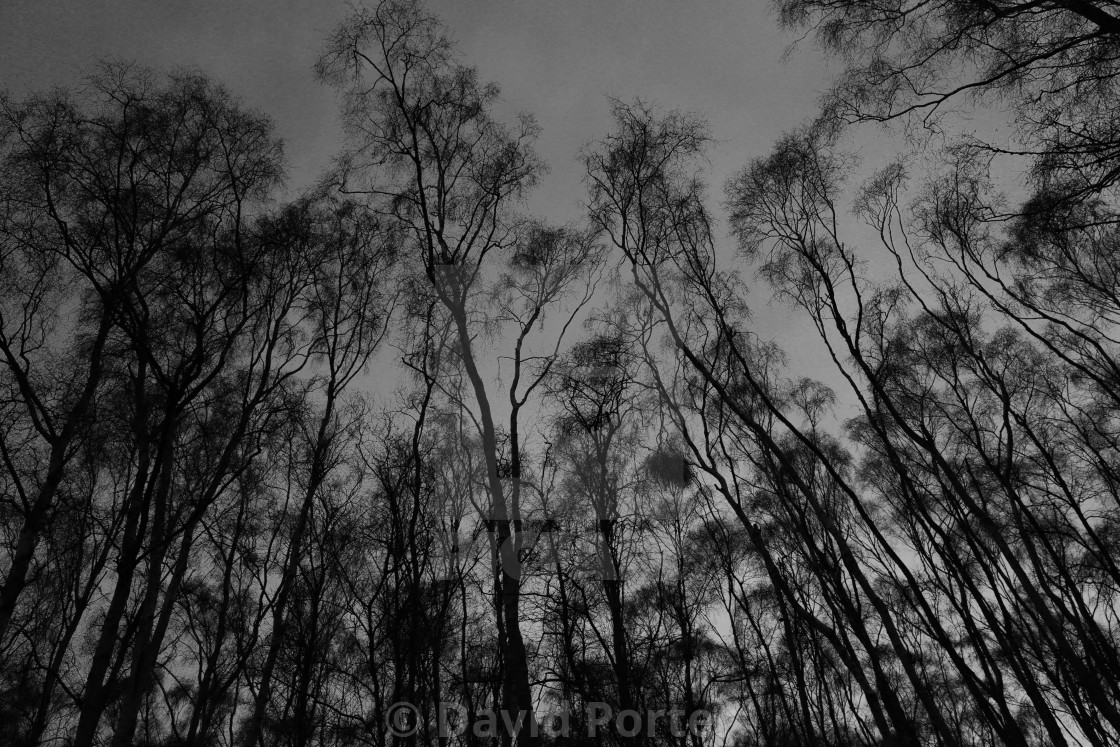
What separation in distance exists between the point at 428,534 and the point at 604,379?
460 cm

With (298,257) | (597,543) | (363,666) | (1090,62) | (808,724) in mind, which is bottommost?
(808,724)

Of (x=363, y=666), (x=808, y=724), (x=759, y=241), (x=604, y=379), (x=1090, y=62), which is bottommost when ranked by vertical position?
(x=808, y=724)

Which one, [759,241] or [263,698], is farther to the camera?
[759,241]

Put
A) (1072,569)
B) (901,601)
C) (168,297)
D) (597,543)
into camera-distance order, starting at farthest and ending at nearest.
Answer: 1. (901,601)
2. (1072,569)
3. (597,543)
4. (168,297)

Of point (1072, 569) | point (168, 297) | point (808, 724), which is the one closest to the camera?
point (168, 297)

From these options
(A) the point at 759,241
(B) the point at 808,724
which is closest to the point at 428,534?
(A) the point at 759,241

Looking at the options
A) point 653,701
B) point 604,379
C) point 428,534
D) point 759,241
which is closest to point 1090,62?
point 759,241

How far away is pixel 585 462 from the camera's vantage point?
37.4 ft

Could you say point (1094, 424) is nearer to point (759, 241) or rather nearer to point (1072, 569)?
point (1072, 569)

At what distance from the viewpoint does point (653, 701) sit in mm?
13344

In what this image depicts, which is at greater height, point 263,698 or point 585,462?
point 585,462

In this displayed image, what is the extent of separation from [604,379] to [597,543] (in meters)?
2.93

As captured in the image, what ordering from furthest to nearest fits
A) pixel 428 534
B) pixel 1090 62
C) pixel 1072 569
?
pixel 1072 569 → pixel 428 534 → pixel 1090 62

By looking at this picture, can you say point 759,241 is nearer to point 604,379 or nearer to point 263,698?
point 604,379
